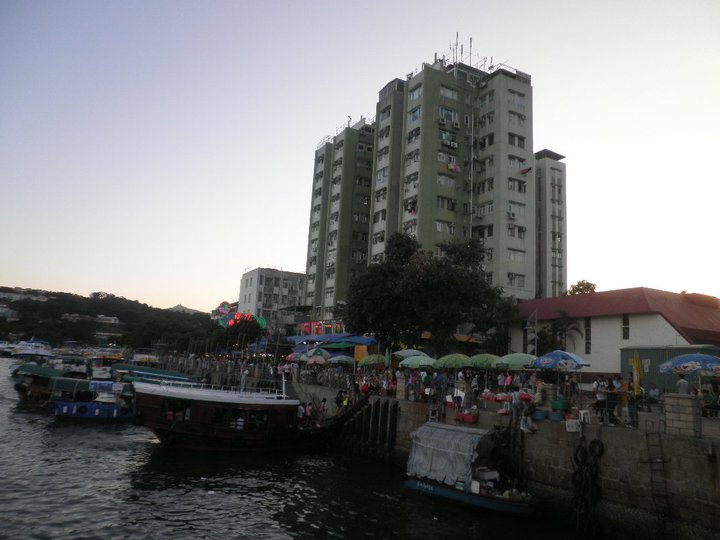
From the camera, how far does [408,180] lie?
200ft

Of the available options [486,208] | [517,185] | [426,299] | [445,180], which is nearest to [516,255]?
[486,208]

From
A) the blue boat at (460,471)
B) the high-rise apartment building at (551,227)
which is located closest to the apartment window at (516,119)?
the high-rise apartment building at (551,227)

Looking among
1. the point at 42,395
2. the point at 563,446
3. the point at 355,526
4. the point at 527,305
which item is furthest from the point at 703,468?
the point at 42,395

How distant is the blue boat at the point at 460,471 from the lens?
1823 centimetres

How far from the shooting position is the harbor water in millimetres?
16375

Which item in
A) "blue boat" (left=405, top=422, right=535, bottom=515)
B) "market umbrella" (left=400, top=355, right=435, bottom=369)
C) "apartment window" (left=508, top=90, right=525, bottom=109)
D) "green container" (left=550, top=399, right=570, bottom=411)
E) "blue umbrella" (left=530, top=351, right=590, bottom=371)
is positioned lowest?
"blue boat" (left=405, top=422, right=535, bottom=515)

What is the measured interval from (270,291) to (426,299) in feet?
235

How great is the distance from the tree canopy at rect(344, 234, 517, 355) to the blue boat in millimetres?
18451

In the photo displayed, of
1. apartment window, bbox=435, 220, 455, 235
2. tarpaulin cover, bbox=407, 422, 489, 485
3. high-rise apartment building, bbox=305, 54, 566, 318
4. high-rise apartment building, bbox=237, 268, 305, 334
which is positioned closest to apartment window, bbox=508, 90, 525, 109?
high-rise apartment building, bbox=305, 54, 566, 318

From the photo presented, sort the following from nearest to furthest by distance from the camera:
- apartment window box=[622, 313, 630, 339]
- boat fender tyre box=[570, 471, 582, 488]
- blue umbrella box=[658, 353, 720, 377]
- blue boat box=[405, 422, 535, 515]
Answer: boat fender tyre box=[570, 471, 582, 488]
blue boat box=[405, 422, 535, 515]
blue umbrella box=[658, 353, 720, 377]
apartment window box=[622, 313, 630, 339]

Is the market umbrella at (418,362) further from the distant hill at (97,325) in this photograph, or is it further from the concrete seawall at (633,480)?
the distant hill at (97,325)

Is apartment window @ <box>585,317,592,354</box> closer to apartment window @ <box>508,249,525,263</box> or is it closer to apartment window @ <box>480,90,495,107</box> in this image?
apartment window @ <box>508,249,525,263</box>

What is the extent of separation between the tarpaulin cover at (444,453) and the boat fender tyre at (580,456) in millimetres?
3474

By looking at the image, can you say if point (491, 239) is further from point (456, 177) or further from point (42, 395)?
point (42, 395)
